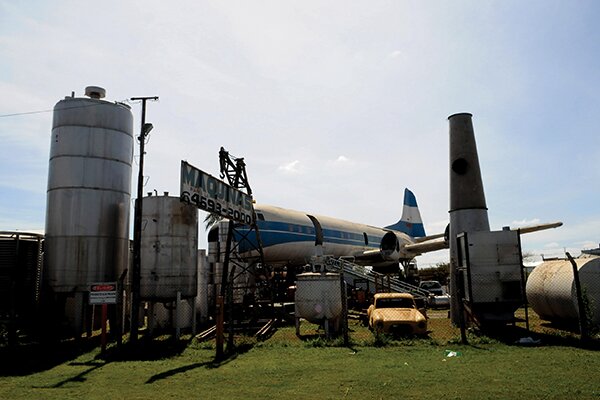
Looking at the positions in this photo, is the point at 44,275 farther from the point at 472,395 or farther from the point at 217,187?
the point at 472,395

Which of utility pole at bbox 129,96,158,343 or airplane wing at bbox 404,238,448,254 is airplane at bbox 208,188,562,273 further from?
utility pole at bbox 129,96,158,343

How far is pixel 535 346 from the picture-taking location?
40.7ft

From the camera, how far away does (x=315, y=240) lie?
32.0 meters

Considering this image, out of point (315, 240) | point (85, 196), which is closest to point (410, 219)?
point (315, 240)

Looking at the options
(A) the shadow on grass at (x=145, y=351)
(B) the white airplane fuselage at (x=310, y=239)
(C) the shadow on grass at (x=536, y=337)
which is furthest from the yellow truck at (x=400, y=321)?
(B) the white airplane fuselage at (x=310, y=239)

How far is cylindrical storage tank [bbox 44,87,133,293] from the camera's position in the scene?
679 inches

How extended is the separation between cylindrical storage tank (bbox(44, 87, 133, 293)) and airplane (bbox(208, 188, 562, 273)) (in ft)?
18.4

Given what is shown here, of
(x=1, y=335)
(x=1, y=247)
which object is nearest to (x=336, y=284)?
(x=1, y=335)

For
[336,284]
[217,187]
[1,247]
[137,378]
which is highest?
[217,187]

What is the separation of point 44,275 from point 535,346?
55.7ft

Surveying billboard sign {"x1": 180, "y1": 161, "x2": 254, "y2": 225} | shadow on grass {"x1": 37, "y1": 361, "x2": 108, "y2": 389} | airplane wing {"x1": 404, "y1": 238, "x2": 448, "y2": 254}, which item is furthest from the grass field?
airplane wing {"x1": 404, "y1": 238, "x2": 448, "y2": 254}

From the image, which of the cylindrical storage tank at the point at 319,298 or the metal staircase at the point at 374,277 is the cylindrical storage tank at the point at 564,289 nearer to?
the cylindrical storage tank at the point at 319,298

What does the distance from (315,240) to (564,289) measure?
726 inches

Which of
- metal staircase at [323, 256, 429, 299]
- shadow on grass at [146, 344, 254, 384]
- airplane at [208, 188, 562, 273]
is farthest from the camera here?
airplane at [208, 188, 562, 273]
